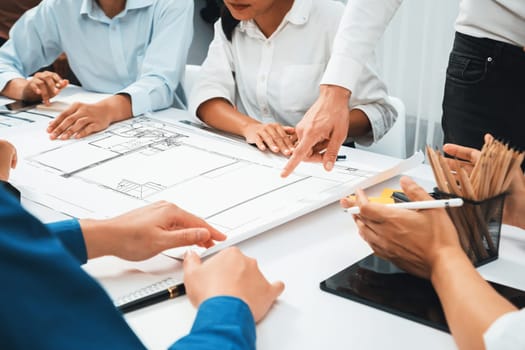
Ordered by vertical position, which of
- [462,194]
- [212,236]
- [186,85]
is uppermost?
[462,194]

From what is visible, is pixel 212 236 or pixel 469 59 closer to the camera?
pixel 212 236

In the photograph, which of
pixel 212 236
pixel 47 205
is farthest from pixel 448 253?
pixel 47 205

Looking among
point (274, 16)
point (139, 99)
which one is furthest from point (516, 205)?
point (139, 99)

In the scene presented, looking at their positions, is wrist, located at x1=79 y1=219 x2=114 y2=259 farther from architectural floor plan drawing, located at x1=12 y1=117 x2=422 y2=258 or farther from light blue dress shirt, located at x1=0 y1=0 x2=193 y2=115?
light blue dress shirt, located at x1=0 y1=0 x2=193 y2=115

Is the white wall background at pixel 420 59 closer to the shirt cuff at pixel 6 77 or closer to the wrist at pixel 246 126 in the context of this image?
the wrist at pixel 246 126

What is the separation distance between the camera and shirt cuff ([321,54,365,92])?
3.96ft

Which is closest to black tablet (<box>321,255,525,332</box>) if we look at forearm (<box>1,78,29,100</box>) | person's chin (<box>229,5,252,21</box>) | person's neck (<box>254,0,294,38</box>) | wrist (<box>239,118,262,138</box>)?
wrist (<box>239,118,262,138</box>)

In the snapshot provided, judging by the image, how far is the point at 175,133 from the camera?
139cm

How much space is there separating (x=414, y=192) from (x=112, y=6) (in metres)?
1.41

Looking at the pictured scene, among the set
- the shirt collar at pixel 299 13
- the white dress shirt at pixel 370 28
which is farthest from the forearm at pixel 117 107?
the white dress shirt at pixel 370 28

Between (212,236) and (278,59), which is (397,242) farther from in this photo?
(278,59)

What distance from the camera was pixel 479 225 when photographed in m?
0.78

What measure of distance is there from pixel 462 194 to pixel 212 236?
1.12ft

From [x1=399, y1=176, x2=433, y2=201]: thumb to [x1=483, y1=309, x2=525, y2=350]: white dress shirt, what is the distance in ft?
0.65
